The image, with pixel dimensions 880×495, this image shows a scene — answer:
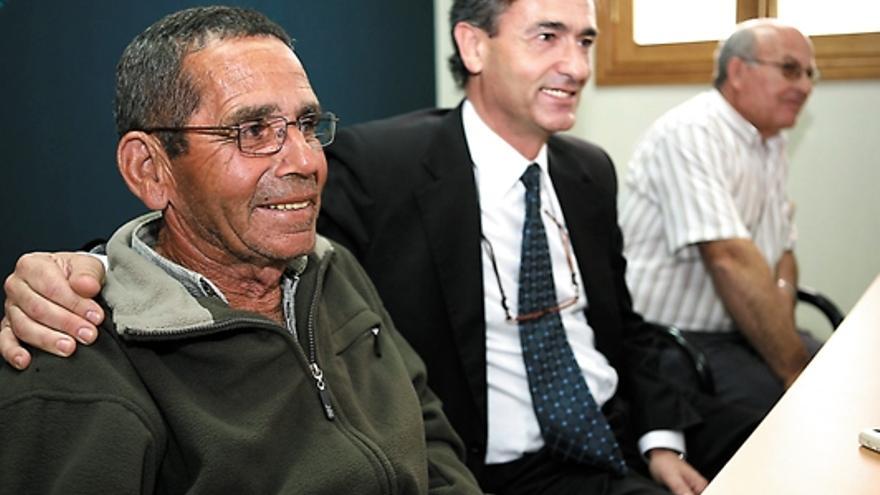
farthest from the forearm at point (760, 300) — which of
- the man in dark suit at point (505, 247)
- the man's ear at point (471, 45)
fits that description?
the man's ear at point (471, 45)

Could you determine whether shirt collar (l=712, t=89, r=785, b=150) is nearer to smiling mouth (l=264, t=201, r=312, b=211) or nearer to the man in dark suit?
the man in dark suit

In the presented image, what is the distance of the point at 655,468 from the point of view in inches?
77.9

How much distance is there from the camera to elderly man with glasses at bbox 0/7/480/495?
1072 millimetres

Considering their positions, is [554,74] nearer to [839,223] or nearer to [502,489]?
[502,489]

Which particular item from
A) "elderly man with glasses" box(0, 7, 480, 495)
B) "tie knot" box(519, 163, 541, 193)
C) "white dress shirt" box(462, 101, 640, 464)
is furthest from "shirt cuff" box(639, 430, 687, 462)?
"elderly man with glasses" box(0, 7, 480, 495)

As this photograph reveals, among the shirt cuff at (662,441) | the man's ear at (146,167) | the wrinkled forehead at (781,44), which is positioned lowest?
the shirt cuff at (662,441)

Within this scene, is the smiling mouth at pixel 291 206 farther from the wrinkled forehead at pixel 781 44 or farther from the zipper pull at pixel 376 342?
the wrinkled forehead at pixel 781 44

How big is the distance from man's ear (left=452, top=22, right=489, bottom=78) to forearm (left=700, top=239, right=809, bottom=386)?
3.27 ft

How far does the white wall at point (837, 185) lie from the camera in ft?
10.9

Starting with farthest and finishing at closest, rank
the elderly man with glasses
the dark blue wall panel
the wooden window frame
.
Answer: the wooden window frame, the dark blue wall panel, the elderly man with glasses

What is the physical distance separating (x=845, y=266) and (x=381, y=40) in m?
1.86

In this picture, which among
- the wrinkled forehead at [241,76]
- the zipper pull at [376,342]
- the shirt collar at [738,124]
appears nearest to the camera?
the wrinkled forehead at [241,76]

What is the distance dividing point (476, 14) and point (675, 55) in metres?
1.70

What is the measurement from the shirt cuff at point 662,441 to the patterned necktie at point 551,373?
0.42 feet
